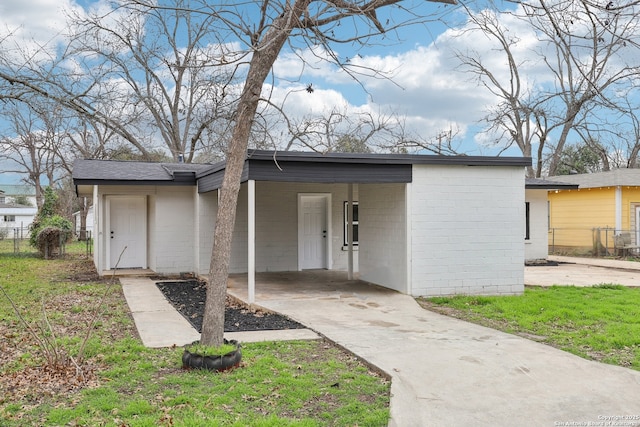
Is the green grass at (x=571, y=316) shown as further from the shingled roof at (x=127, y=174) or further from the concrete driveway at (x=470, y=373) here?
the shingled roof at (x=127, y=174)

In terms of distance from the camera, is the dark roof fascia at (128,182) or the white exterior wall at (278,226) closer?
the dark roof fascia at (128,182)

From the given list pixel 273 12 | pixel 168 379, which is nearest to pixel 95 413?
pixel 168 379

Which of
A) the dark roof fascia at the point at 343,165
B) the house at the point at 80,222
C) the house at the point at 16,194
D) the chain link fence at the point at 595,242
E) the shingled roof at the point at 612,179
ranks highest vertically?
the house at the point at 16,194

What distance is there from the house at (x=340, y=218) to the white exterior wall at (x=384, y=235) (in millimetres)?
21

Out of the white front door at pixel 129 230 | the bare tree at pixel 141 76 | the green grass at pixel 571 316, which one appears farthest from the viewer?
the white front door at pixel 129 230

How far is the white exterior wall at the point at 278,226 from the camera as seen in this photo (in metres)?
13.6

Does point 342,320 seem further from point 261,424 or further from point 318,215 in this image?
point 318,215

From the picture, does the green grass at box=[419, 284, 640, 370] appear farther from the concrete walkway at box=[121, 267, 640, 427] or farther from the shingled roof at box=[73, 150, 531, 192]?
the shingled roof at box=[73, 150, 531, 192]

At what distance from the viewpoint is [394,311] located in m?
8.22

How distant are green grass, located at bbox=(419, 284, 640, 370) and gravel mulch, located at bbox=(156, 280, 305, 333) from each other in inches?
104

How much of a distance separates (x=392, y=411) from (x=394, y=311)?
4.25 meters

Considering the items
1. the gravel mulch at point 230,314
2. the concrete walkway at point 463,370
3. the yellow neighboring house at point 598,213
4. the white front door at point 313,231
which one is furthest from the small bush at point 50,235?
the yellow neighboring house at point 598,213

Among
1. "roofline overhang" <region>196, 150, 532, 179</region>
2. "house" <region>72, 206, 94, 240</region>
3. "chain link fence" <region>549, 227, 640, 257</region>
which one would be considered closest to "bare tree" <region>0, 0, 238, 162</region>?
"roofline overhang" <region>196, 150, 532, 179</region>

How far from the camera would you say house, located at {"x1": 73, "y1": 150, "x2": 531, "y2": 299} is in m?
9.30
